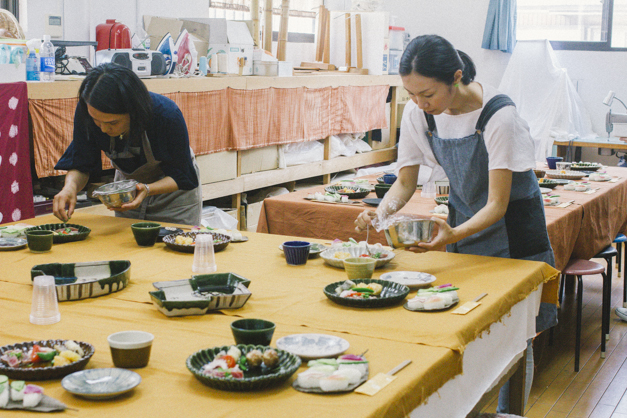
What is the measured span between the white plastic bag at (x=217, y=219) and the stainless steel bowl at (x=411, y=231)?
294cm

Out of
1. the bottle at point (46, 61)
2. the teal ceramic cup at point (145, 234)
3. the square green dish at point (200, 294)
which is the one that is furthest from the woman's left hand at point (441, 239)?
the bottle at point (46, 61)

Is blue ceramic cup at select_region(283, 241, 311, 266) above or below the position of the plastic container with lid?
below

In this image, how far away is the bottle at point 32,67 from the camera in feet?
12.2

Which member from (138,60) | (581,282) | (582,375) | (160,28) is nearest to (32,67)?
(138,60)

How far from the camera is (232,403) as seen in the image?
1226 millimetres

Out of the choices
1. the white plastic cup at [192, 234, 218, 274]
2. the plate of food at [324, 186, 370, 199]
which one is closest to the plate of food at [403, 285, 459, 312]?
the white plastic cup at [192, 234, 218, 274]

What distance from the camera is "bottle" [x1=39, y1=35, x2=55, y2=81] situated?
12.3 feet

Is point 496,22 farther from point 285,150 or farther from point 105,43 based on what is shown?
point 105,43

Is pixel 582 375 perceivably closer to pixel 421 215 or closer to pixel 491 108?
pixel 421 215

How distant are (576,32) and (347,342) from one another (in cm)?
722

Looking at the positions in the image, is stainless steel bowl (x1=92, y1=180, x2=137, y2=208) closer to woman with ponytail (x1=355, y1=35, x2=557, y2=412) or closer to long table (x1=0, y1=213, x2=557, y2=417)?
long table (x1=0, y1=213, x2=557, y2=417)

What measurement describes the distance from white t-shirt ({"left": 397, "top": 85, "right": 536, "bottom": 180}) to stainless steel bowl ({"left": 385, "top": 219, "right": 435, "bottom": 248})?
0.29m

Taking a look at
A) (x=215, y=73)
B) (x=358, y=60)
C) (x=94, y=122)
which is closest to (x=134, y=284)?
(x=94, y=122)

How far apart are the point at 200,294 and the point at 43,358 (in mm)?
557
